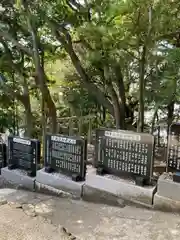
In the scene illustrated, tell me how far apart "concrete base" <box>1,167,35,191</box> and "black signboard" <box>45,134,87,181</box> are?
1.37 feet

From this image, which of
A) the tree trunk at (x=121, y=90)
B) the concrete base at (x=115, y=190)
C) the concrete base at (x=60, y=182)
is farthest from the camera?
the tree trunk at (x=121, y=90)

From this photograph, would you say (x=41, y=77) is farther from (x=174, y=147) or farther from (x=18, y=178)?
(x=174, y=147)

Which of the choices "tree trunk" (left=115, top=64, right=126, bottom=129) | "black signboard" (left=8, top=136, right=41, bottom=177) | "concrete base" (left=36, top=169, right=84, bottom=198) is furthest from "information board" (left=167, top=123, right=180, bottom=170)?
"tree trunk" (left=115, top=64, right=126, bottom=129)

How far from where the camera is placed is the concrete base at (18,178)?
14.1ft

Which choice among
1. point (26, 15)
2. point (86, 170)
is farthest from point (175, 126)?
point (26, 15)

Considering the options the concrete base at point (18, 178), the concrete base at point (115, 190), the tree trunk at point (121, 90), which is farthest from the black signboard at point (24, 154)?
the tree trunk at point (121, 90)

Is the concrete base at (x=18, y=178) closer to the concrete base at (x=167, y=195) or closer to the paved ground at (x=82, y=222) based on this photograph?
the paved ground at (x=82, y=222)

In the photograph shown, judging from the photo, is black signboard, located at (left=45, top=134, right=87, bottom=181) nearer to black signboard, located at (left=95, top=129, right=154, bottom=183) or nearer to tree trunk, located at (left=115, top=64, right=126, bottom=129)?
black signboard, located at (left=95, top=129, right=154, bottom=183)

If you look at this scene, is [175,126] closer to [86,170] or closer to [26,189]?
[86,170]

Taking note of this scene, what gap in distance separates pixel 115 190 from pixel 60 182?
0.89 metres

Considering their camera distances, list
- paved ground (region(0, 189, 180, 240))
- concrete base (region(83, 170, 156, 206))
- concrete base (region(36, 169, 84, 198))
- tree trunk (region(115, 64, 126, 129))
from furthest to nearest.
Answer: tree trunk (region(115, 64, 126, 129)), concrete base (region(36, 169, 84, 198)), concrete base (region(83, 170, 156, 206)), paved ground (region(0, 189, 180, 240))

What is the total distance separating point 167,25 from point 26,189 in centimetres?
348

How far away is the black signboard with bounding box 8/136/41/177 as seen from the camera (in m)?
4.25

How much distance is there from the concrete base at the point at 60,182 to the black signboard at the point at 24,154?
217 mm
